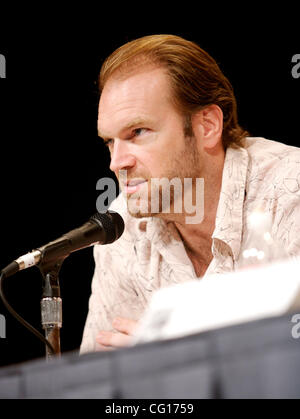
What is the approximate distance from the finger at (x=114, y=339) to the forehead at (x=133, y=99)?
0.74 m

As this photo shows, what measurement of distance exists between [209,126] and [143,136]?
0.33 metres

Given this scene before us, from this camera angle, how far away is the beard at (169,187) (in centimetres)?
215

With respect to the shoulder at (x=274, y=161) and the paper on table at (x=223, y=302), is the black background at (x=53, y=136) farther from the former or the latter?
the paper on table at (x=223, y=302)

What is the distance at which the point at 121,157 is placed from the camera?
214 centimetres

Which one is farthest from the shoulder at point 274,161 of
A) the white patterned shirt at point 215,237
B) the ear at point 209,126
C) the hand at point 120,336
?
the hand at point 120,336

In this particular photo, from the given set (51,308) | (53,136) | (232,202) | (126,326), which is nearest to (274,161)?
(232,202)

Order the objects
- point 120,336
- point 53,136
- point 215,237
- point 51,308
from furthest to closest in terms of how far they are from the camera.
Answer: point 53,136 < point 215,237 < point 120,336 < point 51,308

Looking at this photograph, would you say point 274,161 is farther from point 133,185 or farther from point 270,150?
point 133,185

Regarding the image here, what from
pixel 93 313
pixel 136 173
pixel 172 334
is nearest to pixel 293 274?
pixel 172 334

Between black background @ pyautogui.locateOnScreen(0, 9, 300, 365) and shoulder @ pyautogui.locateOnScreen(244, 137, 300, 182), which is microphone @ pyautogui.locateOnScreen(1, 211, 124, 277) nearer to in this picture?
shoulder @ pyautogui.locateOnScreen(244, 137, 300, 182)

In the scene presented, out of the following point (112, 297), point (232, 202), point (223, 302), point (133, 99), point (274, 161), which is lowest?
point (223, 302)

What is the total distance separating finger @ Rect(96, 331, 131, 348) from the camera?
68.8 inches

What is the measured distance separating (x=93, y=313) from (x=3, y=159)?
105cm

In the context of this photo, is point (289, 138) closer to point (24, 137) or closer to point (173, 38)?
point (173, 38)
